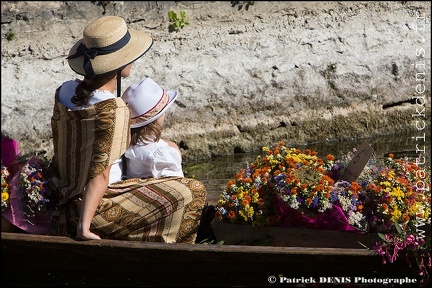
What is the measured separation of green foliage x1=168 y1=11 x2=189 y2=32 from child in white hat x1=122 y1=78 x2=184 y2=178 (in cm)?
312

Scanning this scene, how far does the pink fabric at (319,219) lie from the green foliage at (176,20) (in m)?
3.46

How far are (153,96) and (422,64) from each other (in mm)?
4634

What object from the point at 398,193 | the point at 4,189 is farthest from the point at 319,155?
the point at 4,189

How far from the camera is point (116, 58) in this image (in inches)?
228

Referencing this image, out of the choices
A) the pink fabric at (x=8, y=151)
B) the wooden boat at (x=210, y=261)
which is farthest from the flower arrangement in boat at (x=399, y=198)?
the pink fabric at (x=8, y=151)

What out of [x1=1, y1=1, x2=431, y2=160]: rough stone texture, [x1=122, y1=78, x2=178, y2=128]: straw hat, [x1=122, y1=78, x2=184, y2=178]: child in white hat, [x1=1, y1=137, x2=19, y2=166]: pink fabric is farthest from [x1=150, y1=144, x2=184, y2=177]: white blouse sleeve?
[x1=1, y1=1, x2=431, y2=160]: rough stone texture

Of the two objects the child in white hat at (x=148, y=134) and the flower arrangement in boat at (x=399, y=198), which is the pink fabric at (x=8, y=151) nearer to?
the child in white hat at (x=148, y=134)

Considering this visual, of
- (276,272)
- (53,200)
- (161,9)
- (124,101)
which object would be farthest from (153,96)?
(161,9)

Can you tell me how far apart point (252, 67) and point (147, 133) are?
3.49 m

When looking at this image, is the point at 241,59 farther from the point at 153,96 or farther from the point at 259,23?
the point at 153,96

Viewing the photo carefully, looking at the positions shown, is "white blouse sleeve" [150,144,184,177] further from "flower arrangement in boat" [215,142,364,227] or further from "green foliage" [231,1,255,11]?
"green foliage" [231,1,255,11]

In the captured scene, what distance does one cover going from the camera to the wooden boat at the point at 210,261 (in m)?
5.74

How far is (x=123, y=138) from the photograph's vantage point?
569 centimetres

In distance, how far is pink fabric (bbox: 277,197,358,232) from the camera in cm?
582
